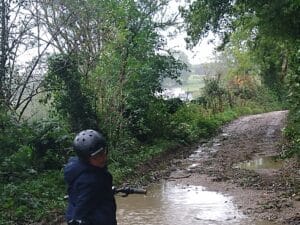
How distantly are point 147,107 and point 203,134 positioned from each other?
503cm

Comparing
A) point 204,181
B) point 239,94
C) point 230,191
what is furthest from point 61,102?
point 239,94

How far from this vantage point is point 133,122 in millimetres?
15867

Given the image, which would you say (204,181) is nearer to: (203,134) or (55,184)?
(55,184)

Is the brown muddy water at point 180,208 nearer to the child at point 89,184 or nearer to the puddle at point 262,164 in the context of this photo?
the puddle at point 262,164

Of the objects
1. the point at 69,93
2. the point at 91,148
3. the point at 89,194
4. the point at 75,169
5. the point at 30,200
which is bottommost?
the point at 30,200

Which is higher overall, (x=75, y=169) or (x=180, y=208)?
(x=75, y=169)

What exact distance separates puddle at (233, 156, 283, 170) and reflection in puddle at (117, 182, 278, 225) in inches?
117

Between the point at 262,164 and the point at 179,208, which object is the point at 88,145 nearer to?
the point at 179,208

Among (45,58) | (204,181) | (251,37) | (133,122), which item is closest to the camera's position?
(204,181)

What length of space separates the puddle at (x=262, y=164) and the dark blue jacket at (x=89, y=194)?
9.27 m

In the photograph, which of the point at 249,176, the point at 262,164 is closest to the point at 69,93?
the point at 249,176

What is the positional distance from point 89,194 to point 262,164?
1017cm

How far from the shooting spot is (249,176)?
11438mm

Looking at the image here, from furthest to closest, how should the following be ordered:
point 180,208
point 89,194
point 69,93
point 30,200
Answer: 1. point 69,93
2. point 180,208
3. point 30,200
4. point 89,194
